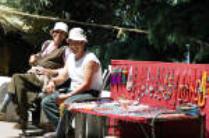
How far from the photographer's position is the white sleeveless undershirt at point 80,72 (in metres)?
7.53

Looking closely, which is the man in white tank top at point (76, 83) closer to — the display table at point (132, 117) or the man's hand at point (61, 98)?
the man's hand at point (61, 98)

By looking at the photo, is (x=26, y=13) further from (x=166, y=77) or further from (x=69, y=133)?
(x=166, y=77)

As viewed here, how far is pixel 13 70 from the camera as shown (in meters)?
15.1

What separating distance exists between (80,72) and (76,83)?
14cm

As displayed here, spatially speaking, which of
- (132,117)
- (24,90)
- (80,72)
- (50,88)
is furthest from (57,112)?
(132,117)

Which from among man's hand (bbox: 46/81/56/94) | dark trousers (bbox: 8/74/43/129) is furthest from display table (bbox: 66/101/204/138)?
dark trousers (bbox: 8/74/43/129)

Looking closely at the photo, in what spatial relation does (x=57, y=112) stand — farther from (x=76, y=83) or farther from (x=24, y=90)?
(x=24, y=90)

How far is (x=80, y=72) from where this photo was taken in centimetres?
764

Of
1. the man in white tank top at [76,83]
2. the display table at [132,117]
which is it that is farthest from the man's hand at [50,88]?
the display table at [132,117]

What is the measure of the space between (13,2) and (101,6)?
63.6 inches

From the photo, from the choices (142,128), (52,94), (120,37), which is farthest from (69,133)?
(120,37)

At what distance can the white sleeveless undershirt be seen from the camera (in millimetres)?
7527

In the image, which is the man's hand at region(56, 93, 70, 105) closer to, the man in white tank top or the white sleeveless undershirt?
the man in white tank top

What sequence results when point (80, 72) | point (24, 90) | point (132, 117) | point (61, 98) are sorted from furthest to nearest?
point (24, 90) → point (80, 72) → point (61, 98) → point (132, 117)
